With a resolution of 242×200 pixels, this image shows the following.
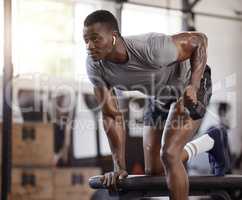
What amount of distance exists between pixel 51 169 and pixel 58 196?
26 cm

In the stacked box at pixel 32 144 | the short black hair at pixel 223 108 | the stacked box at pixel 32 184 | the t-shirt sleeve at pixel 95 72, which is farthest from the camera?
the short black hair at pixel 223 108

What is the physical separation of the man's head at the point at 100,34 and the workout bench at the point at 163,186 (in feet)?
2.11

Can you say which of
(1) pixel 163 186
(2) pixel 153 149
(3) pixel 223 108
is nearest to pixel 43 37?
(3) pixel 223 108

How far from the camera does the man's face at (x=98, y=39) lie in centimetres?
201

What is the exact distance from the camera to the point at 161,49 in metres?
2.07

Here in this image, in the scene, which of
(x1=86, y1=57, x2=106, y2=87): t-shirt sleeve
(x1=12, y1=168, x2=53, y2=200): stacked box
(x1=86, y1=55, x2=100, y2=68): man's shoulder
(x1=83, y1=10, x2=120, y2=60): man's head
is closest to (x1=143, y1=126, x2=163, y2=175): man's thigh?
(x1=86, y1=57, x2=106, y2=87): t-shirt sleeve

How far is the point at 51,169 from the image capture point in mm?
4520

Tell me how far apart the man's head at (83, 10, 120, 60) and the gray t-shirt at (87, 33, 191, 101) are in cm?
9

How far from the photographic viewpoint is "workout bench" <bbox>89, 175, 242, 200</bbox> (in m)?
2.33

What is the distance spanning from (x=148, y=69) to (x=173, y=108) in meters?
0.21

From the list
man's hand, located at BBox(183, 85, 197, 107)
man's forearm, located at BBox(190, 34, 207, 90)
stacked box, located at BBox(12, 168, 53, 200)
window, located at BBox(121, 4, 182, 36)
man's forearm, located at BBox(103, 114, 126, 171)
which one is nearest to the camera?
man's hand, located at BBox(183, 85, 197, 107)

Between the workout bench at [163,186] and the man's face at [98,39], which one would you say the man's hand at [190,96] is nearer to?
the man's face at [98,39]

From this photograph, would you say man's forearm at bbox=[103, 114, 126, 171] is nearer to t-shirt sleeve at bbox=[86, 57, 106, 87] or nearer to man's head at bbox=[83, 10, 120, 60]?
t-shirt sleeve at bbox=[86, 57, 106, 87]

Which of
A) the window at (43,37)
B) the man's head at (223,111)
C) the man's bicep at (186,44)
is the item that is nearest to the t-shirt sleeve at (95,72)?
the man's bicep at (186,44)
